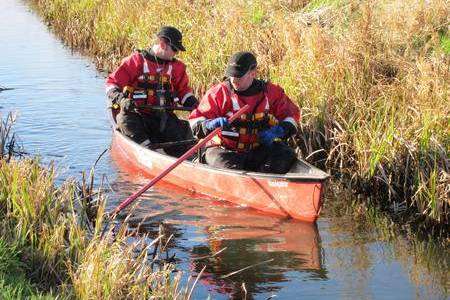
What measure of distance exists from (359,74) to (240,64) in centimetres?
202

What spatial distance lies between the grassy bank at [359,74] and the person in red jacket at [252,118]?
759 millimetres

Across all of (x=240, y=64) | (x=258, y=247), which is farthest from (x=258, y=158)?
(x=258, y=247)

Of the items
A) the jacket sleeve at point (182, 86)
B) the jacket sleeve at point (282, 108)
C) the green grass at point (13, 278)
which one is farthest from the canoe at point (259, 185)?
the green grass at point (13, 278)

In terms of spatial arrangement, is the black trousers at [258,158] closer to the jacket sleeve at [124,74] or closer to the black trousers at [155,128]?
the black trousers at [155,128]

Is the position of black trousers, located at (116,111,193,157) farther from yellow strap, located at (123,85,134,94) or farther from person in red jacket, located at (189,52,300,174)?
person in red jacket, located at (189,52,300,174)

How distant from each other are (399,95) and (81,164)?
13.7 feet

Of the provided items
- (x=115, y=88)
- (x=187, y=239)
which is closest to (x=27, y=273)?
(x=187, y=239)

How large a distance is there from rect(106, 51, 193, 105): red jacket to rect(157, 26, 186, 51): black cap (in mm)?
330

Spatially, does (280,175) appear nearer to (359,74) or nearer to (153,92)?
(359,74)

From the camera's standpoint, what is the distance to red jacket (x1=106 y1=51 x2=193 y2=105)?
10.0 meters

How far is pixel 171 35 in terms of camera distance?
9859mm

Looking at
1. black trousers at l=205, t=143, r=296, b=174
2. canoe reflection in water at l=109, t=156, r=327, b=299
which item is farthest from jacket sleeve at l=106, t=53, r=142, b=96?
black trousers at l=205, t=143, r=296, b=174

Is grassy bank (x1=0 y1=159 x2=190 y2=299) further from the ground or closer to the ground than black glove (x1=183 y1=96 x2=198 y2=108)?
closer to the ground

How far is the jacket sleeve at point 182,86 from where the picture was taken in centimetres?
1031
